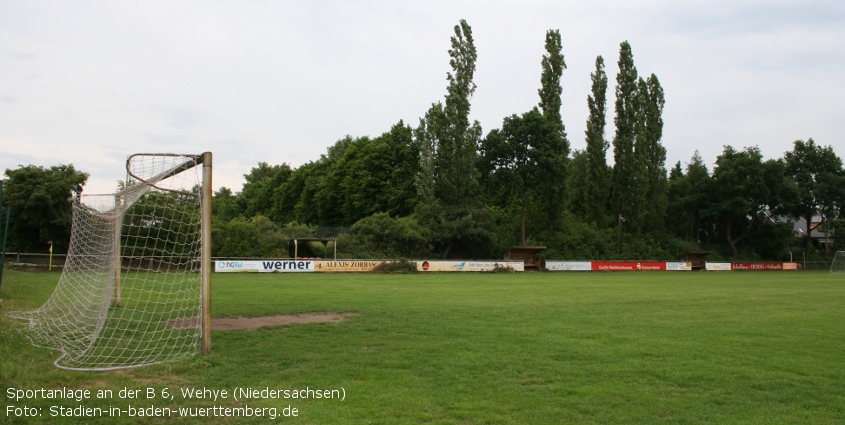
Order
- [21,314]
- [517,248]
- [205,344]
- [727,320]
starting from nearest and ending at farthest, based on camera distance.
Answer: [205,344]
[21,314]
[727,320]
[517,248]

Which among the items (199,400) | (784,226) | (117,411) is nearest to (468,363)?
(199,400)

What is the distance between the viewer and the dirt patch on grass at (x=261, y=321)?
11.8 metres

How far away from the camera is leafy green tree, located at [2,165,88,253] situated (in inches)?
1393

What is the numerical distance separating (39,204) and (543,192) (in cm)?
4064

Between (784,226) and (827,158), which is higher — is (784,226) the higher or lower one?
the lower one

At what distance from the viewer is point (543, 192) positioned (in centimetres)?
5509

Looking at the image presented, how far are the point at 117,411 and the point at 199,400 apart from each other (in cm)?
83

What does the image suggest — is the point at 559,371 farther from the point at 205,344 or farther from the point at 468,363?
the point at 205,344

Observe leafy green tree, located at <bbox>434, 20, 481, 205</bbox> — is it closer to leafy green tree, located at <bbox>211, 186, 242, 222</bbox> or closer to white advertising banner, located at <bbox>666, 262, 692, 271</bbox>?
white advertising banner, located at <bbox>666, 262, 692, 271</bbox>

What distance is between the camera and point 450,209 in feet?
166

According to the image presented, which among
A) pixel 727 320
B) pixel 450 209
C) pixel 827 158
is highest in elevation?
pixel 827 158

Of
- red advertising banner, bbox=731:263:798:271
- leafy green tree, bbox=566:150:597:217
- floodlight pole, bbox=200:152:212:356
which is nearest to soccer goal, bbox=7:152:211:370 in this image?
floodlight pole, bbox=200:152:212:356

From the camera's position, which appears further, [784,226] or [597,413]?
[784,226]

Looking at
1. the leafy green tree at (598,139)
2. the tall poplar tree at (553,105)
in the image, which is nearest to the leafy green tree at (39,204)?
the tall poplar tree at (553,105)
